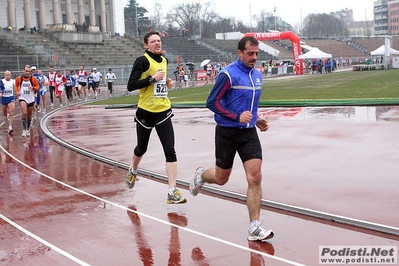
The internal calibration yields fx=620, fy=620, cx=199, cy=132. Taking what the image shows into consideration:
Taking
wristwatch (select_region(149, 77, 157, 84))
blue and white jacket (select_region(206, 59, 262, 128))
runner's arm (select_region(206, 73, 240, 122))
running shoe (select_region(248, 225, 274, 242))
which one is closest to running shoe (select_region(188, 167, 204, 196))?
blue and white jacket (select_region(206, 59, 262, 128))

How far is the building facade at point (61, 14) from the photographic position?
62812 mm

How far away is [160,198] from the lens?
27.5 ft

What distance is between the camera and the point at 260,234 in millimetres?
6133

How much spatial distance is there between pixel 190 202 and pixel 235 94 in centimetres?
A: 210

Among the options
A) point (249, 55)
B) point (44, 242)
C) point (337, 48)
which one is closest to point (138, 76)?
point (249, 55)

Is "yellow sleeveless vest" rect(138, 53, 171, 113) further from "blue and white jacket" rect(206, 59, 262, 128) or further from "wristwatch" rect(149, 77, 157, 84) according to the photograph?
"blue and white jacket" rect(206, 59, 262, 128)

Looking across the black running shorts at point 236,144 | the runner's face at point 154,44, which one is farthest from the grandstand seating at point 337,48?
the black running shorts at point 236,144

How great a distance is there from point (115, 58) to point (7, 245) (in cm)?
5394

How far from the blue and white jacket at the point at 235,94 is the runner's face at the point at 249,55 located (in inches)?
2.5

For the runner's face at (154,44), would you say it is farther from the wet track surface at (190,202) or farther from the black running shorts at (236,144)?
the wet track surface at (190,202)

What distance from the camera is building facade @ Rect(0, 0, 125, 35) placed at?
206ft

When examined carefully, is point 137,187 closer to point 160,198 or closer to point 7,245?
point 160,198

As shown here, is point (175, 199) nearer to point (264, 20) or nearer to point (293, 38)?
A: point (293, 38)

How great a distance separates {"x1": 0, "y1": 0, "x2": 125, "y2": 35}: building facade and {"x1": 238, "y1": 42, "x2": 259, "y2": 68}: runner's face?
56819mm
